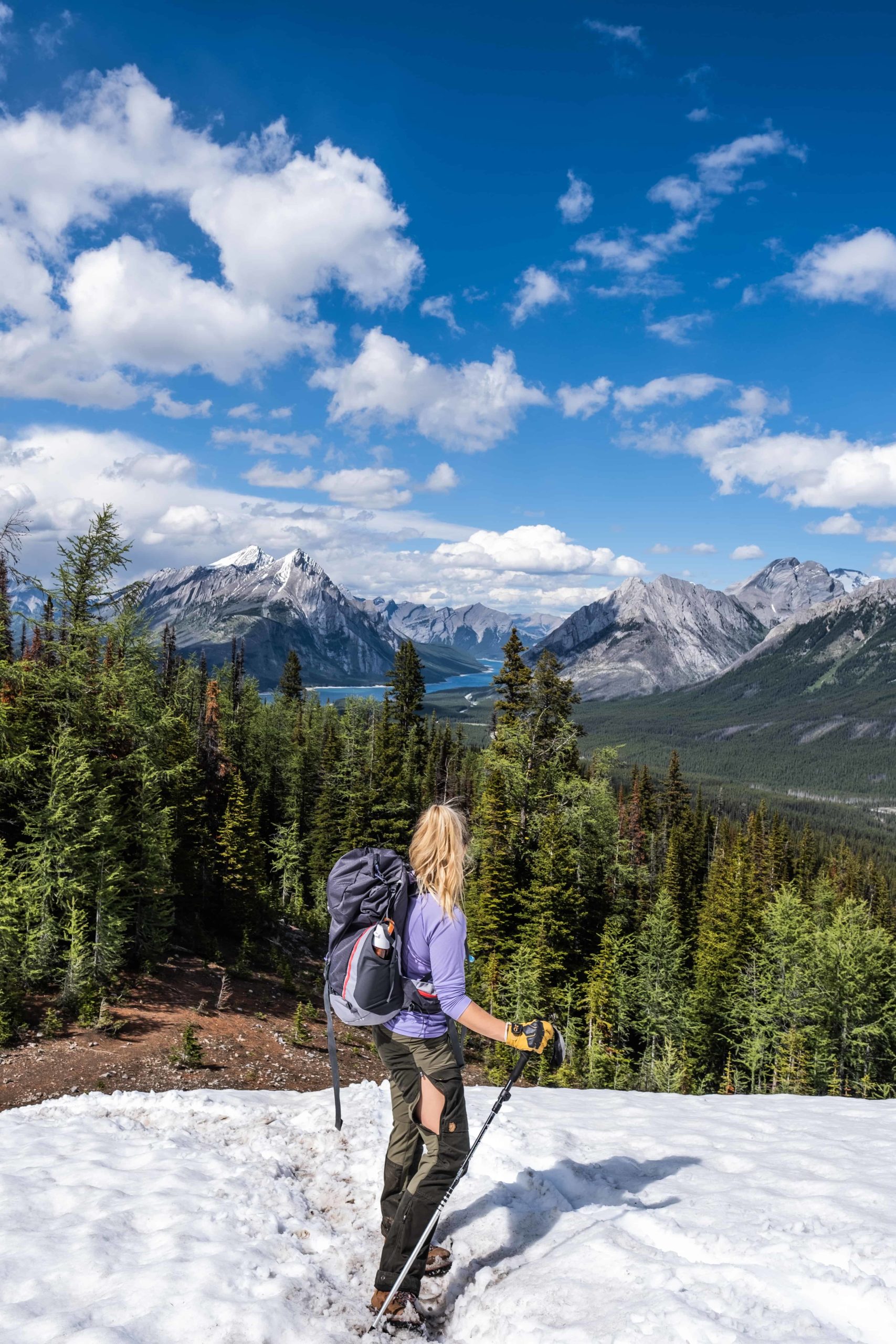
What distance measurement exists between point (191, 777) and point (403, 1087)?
31.5 metres

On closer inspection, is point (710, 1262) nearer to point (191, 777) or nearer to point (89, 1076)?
point (89, 1076)

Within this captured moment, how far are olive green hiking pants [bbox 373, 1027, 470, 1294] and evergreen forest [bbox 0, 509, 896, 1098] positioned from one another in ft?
7.60

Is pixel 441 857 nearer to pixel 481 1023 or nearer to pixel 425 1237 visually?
pixel 481 1023

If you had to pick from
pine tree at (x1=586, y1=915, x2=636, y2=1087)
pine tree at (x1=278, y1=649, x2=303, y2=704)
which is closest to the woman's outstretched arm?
pine tree at (x1=586, y1=915, x2=636, y2=1087)

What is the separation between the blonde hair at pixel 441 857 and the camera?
4906 mm

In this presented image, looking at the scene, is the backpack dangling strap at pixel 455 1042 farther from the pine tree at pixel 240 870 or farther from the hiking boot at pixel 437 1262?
the pine tree at pixel 240 870

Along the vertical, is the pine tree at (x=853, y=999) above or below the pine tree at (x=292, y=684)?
below

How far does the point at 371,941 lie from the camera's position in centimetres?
477

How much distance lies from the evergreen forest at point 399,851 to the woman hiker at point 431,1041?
7.54 feet

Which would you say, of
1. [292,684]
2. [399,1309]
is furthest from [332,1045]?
[292,684]

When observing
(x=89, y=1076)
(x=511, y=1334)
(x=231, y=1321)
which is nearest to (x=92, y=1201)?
(x=231, y=1321)

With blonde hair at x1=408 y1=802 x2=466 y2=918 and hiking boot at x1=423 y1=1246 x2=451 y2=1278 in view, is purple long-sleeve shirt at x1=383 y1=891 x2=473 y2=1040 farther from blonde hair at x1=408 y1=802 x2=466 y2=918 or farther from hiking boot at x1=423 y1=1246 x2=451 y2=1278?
hiking boot at x1=423 y1=1246 x2=451 y2=1278

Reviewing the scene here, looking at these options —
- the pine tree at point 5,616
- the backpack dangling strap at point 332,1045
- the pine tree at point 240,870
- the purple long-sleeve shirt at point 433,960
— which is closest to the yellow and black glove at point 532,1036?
the purple long-sleeve shirt at point 433,960

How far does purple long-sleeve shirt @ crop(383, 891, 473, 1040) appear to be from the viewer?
4.80 metres
